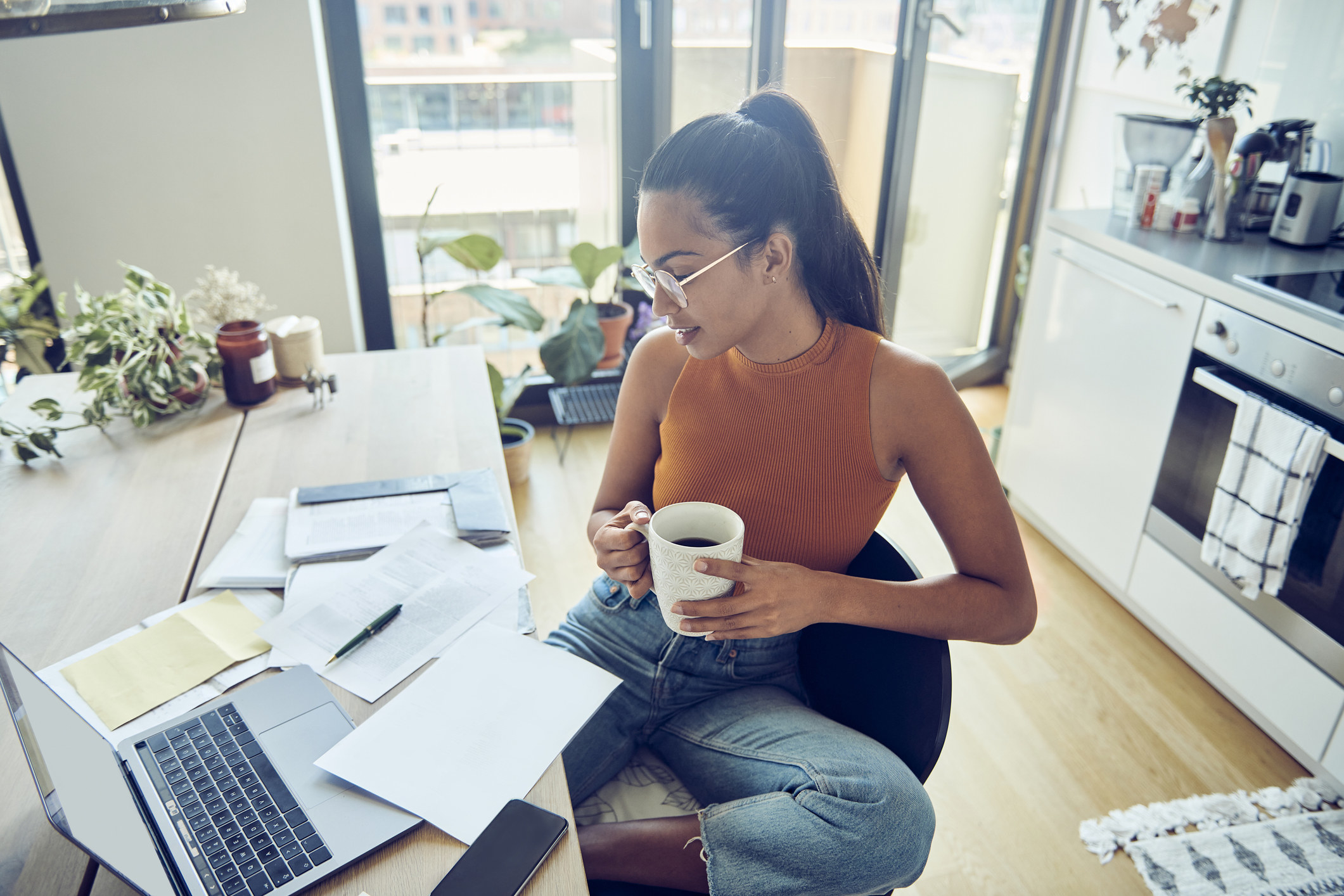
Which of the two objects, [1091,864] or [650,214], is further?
[1091,864]

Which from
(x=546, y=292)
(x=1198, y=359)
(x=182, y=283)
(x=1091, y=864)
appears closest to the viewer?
(x=1091, y=864)

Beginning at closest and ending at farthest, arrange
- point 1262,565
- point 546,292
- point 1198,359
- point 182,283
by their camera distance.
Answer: point 1262,565 < point 1198,359 < point 182,283 < point 546,292

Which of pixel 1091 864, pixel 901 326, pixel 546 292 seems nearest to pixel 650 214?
pixel 1091 864

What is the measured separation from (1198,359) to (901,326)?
166cm

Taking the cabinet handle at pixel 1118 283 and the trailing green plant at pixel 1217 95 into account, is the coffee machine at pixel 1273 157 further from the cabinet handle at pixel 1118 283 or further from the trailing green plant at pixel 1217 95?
the cabinet handle at pixel 1118 283

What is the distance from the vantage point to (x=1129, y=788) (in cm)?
183

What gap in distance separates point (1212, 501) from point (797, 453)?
4.08ft

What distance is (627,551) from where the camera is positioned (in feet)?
3.59

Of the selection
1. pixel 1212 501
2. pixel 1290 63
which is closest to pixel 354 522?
pixel 1212 501

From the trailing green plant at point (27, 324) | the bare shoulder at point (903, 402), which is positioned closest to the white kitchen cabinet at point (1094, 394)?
the bare shoulder at point (903, 402)

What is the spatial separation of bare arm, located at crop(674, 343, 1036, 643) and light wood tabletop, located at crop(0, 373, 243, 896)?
2.52 feet

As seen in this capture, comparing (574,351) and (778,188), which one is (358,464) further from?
(574,351)

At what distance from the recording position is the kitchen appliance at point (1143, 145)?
2250mm

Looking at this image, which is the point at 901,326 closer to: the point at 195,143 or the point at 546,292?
the point at 546,292
